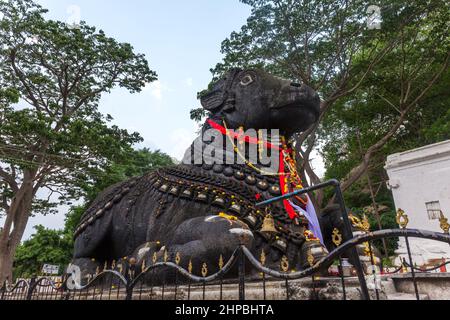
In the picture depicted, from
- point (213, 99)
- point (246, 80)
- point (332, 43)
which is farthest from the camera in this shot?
point (332, 43)

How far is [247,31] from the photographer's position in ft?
41.5

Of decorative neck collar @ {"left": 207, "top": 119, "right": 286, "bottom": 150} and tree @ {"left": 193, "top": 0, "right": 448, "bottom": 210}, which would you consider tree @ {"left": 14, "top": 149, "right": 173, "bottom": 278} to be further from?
decorative neck collar @ {"left": 207, "top": 119, "right": 286, "bottom": 150}

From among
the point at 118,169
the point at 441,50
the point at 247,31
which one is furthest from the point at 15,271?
the point at 441,50

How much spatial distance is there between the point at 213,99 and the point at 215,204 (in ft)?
6.31

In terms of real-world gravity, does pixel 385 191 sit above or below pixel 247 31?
below

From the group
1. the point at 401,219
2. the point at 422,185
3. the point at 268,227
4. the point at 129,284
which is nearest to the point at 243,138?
the point at 268,227

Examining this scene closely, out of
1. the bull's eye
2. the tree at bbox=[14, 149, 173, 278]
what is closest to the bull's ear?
the bull's eye

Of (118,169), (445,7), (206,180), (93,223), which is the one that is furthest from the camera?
(118,169)

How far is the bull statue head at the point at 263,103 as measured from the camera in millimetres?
4523

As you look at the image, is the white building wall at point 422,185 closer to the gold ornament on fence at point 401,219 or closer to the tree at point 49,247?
the gold ornament on fence at point 401,219

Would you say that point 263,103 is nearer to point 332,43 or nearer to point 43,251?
point 332,43

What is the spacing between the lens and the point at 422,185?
16328 millimetres

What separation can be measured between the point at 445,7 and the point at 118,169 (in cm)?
1429
